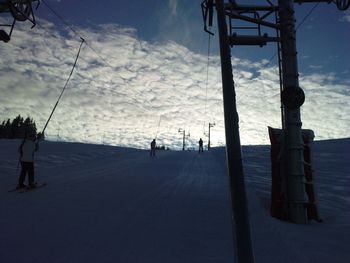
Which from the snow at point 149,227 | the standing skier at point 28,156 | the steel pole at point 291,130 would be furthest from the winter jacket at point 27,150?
the steel pole at point 291,130

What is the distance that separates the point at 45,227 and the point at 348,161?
1621 centimetres

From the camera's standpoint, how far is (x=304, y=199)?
8109 mm

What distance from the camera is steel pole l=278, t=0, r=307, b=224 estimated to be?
8195 millimetres

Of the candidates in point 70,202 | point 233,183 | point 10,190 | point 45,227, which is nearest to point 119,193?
point 70,202

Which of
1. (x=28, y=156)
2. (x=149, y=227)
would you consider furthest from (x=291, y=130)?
(x=28, y=156)

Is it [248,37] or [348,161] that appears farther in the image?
[348,161]

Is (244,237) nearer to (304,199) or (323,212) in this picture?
(304,199)

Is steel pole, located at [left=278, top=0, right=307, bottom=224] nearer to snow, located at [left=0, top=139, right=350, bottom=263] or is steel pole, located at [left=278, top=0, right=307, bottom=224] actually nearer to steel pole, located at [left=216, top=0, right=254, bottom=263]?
snow, located at [left=0, top=139, right=350, bottom=263]

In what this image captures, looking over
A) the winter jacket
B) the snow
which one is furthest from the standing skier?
the snow

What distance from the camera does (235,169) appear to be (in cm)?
250

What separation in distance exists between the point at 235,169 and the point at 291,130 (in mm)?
6494

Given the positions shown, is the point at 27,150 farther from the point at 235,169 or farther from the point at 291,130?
the point at 235,169

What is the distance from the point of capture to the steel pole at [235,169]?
2.30m

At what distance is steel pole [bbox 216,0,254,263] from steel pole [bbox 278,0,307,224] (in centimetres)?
588
